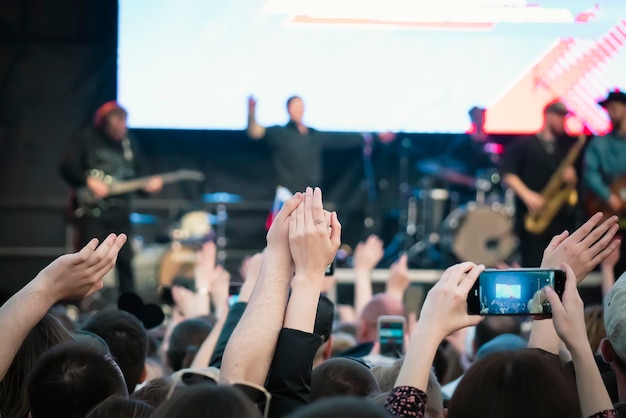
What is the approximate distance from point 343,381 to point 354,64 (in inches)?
269

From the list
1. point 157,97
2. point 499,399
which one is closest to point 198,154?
point 157,97

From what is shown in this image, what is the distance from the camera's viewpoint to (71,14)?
32.6 feet

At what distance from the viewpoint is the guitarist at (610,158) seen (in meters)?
7.36

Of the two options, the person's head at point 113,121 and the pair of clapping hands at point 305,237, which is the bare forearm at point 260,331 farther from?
the person's head at point 113,121

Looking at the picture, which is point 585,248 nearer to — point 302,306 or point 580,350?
point 580,350

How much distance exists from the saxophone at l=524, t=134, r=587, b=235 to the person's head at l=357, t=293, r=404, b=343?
4.27 meters

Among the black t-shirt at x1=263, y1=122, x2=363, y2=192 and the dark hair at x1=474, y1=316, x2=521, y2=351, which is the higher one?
the black t-shirt at x1=263, y1=122, x2=363, y2=192

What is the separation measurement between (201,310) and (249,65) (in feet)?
13.4

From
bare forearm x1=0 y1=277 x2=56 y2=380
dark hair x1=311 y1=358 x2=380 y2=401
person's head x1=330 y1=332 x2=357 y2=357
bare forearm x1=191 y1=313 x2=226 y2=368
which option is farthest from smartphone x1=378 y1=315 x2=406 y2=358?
bare forearm x1=0 y1=277 x2=56 y2=380

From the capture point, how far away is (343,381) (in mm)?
2385

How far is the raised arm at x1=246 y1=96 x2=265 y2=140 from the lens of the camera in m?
8.54

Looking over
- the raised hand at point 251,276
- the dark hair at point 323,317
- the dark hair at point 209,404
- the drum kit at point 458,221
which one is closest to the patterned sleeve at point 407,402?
the dark hair at point 209,404

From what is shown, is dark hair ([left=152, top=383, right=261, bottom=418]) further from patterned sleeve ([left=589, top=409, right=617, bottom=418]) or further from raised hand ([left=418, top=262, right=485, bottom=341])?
patterned sleeve ([left=589, top=409, right=617, bottom=418])

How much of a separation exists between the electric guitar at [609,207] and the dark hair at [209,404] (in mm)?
6266
